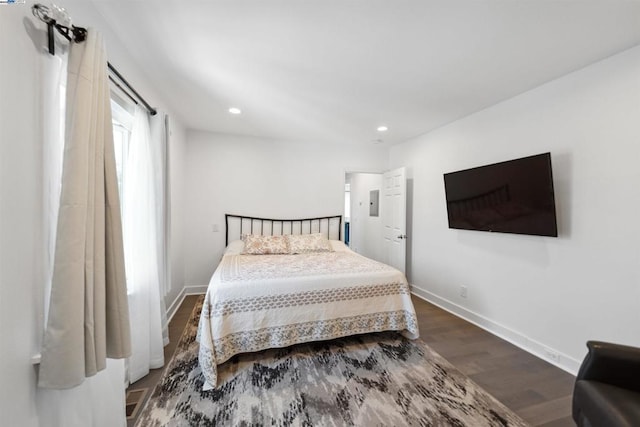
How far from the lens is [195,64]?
1970mm

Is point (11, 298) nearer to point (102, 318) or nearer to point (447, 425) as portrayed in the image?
point (102, 318)

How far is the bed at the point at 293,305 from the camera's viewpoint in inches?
76.9

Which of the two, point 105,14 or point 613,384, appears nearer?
point 613,384

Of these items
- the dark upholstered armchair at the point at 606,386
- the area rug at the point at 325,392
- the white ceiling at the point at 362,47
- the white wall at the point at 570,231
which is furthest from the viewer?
the white wall at the point at 570,231

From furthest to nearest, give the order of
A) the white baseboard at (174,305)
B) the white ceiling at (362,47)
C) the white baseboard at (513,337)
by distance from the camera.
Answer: the white baseboard at (174,305) < the white baseboard at (513,337) < the white ceiling at (362,47)

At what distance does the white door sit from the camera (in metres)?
3.77

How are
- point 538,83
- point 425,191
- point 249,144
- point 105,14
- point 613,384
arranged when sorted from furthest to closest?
point 249,144, point 425,191, point 538,83, point 105,14, point 613,384

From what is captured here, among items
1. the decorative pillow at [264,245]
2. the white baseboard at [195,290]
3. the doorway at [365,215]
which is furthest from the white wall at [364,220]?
the white baseboard at [195,290]

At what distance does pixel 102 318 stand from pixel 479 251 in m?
3.30

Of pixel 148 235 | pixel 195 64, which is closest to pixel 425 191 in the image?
pixel 195 64

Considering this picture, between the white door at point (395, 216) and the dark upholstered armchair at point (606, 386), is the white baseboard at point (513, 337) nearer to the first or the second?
the white door at point (395, 216)

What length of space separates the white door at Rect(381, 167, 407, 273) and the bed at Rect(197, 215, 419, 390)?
4.06ft

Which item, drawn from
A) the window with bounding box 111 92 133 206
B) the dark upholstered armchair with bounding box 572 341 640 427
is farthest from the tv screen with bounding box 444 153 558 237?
the window with bounding box 111 92 133 206

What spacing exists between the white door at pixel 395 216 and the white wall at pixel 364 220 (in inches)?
30.2
